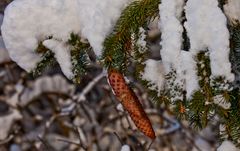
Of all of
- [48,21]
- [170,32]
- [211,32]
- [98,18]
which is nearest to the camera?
[211,32]

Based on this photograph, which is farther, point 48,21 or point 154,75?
point 48,21

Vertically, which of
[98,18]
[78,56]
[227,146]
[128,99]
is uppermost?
[98,18]

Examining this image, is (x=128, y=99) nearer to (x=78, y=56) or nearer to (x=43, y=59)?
(x=78, y=56)

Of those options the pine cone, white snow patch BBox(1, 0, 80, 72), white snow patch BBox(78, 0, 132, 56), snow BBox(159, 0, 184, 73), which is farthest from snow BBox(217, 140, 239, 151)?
white snow patch BBox(1, 0, 80, 72)

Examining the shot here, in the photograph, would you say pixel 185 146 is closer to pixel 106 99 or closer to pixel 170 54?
pixel 106 99

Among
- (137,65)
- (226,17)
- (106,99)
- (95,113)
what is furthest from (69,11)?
(106,99)

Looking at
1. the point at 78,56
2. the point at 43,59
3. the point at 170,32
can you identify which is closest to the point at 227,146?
the point at 170,32

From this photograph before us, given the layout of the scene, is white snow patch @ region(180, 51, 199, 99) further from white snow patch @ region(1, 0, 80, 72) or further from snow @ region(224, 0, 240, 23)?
white snow patch @ region(1, 0, 80, 72)
